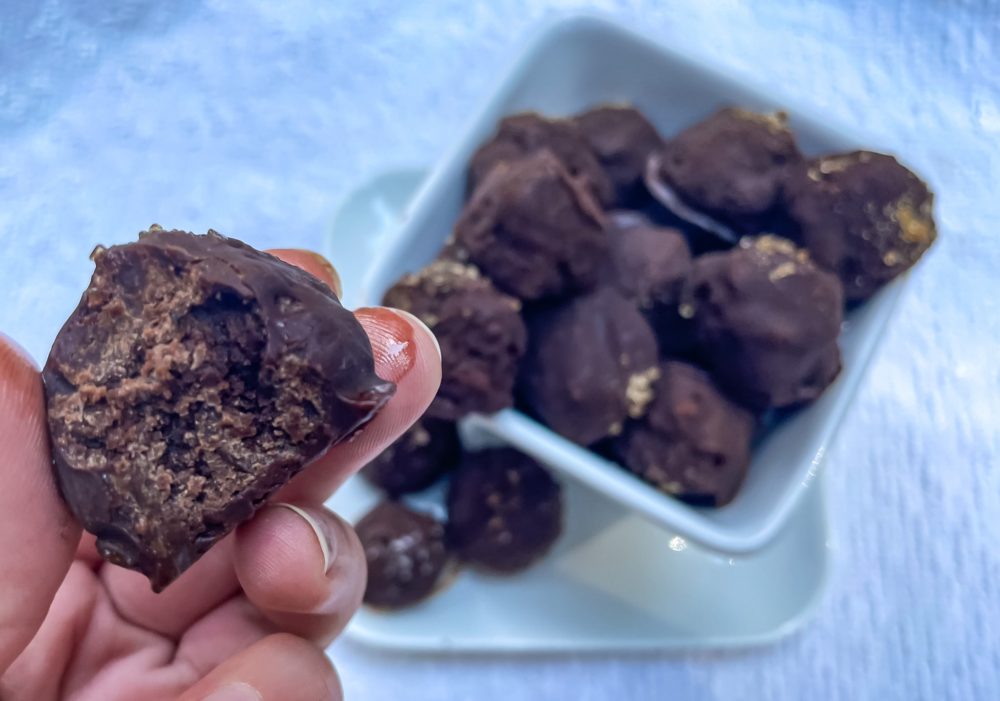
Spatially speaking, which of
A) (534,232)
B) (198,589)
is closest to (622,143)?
(534,232)

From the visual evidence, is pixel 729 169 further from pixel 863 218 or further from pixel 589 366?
pixel 589 366

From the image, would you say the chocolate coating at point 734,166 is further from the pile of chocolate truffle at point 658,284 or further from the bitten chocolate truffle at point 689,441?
the bitten chocolate truffle at point 689,441

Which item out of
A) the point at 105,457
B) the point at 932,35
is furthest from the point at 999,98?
the point at 105,457

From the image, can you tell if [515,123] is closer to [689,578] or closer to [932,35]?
[689,578]

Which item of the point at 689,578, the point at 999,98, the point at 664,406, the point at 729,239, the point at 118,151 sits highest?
the point at 999,98

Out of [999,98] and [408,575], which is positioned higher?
[999,98]
